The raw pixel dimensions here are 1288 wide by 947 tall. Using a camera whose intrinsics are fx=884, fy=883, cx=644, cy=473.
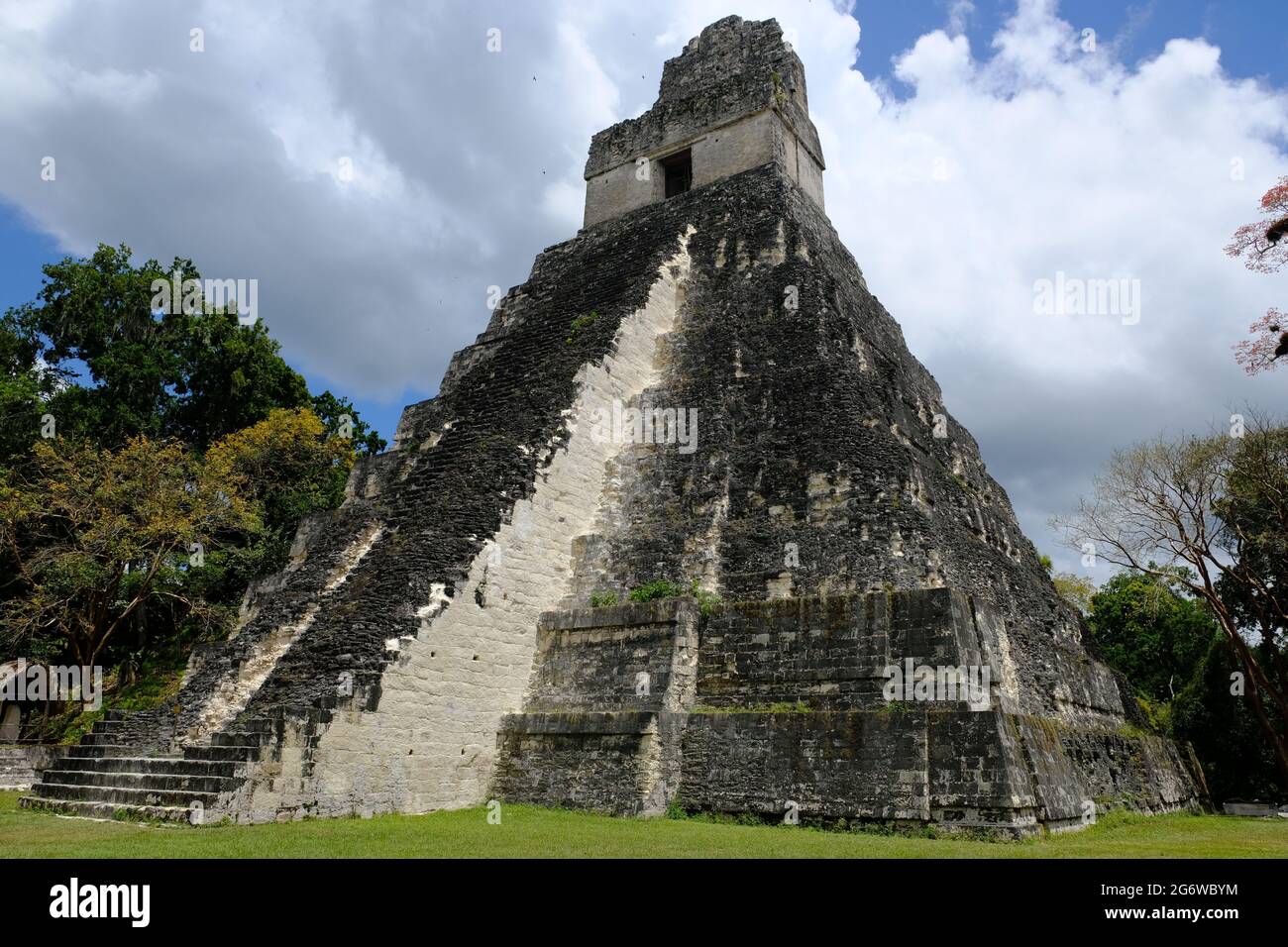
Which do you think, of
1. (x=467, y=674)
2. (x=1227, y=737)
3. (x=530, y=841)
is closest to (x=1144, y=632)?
(x=1227, y=737)

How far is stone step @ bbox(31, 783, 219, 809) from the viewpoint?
8.80m

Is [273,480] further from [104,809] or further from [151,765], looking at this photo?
[104,809]

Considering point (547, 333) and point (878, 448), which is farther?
point (547, 333)

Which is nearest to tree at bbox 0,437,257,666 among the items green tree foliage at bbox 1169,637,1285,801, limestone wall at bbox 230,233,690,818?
limestone wall at bbox 230,233,690,818

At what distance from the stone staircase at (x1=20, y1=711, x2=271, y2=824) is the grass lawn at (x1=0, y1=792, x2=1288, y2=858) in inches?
9.4

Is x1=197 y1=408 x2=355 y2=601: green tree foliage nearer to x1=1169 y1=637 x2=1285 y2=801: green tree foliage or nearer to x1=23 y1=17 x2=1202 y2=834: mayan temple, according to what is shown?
x1=23 y1=17 x2=1202 y2=834: mayan temple

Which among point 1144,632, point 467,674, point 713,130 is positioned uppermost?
point 713,130

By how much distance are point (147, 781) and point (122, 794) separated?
10.5 inches

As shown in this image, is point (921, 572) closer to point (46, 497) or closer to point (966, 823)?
point (966, 823)

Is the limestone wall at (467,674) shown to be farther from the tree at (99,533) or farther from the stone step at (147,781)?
the tree at (99,533)

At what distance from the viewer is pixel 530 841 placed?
8078mm

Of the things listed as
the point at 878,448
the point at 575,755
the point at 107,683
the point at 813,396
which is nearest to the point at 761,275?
the point at 813,396
